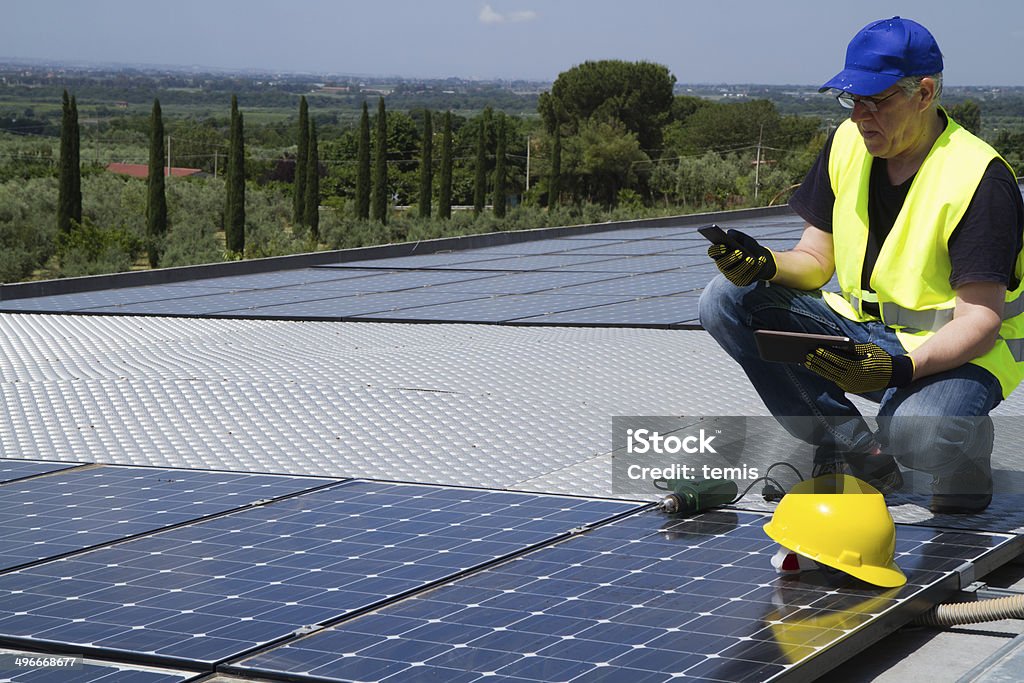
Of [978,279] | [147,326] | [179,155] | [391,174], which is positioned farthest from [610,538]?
[179,155]

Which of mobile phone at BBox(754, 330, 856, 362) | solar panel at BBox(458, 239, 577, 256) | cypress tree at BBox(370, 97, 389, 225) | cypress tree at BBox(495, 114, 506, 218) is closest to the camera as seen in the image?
mobile phone at BBox(754, 330, 856, 362)

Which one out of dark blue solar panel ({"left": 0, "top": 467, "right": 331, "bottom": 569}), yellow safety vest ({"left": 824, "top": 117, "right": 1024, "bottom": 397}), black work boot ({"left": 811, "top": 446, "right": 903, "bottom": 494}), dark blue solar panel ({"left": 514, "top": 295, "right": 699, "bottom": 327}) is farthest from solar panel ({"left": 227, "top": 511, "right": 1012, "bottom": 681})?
dark blue solar panel ({"left": 514, "top": 295, "right": 699, "bottom": 327})

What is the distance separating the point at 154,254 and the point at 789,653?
28.5 m

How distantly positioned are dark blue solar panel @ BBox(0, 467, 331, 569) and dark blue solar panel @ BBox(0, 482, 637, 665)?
15cm

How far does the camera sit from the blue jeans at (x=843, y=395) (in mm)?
4418

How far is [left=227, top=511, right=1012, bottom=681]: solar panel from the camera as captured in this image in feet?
10.3

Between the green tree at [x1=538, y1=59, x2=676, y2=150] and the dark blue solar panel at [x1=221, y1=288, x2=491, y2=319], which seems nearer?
the dark blue solar panel at [x1=221, y1=288, x2=491, y2=319]

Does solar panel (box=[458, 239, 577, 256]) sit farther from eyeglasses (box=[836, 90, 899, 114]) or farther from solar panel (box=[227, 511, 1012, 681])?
solar panel (box=[227, 511, 1012, 681])

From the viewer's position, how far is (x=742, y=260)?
14.8ft

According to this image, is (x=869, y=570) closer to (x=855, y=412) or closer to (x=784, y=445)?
(x=855, y=412)

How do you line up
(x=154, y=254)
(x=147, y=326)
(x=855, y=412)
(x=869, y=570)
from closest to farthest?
(x=869, y=570), (x=855, y=412), (x=147, y=326), (x=154, y=254)

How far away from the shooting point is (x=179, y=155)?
12312 cm

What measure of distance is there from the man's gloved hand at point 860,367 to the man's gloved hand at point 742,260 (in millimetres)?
490

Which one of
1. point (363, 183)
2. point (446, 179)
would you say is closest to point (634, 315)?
point (363, 183)
